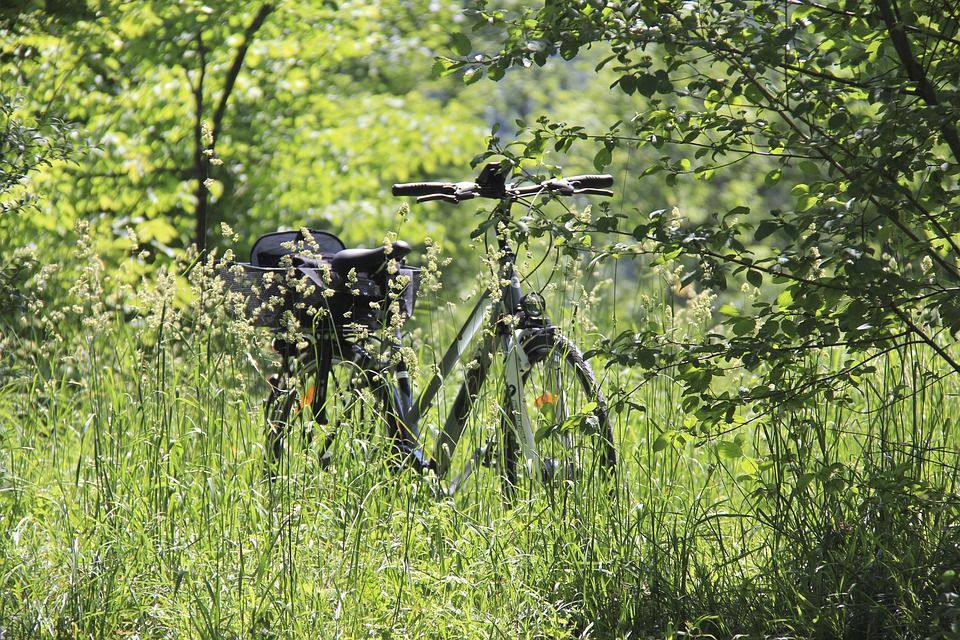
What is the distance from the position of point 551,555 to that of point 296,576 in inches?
28.7

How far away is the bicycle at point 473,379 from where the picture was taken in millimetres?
2717

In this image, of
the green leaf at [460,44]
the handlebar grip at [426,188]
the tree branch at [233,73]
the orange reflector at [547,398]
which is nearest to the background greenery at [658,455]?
the green leaf at [460,44]

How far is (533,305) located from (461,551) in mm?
839

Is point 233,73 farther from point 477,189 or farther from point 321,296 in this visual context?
point 477,189

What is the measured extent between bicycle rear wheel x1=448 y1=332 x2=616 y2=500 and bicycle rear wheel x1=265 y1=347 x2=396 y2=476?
0.32 metres

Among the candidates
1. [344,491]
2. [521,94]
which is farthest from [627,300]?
[344,491]

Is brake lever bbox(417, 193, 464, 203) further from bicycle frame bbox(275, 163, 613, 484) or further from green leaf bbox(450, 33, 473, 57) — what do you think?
green leaf bbox(450, 33, 473, 57)

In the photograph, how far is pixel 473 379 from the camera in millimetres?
3107

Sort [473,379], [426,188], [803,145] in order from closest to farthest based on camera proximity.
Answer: [803,145], [473,379], [426,188]

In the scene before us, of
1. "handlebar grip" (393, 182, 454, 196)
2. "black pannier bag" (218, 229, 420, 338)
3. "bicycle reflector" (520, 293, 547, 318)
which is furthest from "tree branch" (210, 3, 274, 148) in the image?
"bicycle reflector" (520, 293, 547, 318)

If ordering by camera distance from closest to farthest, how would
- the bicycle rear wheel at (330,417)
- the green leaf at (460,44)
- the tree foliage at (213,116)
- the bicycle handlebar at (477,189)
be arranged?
the green leaf at (460,44) → the bicycle rear wheel at (330,417) → the bicycle handlebar at (477,189) → the tree foliage at (213,116)

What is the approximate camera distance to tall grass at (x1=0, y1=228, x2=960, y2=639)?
→ 2.33 m

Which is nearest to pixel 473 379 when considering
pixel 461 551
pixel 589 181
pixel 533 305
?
pixel 533 305

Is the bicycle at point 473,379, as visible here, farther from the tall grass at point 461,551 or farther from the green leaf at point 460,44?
the green leaf at point 460,44
